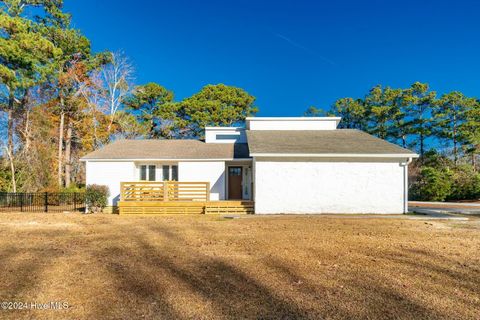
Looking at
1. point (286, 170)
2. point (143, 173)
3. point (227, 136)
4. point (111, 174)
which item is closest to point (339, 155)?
point (286, 170)

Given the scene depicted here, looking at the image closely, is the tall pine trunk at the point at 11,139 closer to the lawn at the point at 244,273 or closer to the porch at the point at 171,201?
the porch at the point at 171,201

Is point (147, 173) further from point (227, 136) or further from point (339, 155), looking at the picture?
point (339, 155)

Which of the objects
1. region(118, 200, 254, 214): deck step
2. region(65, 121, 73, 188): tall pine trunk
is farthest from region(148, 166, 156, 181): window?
region(65, 121, 73, 188): tall pine trunk

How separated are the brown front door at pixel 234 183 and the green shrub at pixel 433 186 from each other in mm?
16364

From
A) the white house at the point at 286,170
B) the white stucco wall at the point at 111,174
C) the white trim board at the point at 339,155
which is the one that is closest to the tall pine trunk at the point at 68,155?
the white house at the point at 286,170

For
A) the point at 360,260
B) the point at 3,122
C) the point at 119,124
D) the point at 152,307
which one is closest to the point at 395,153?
the point at 360,260

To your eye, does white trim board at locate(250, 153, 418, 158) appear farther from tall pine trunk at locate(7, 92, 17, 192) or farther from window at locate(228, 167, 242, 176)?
tall pine trunk at locate(7, 92, 17, 192)

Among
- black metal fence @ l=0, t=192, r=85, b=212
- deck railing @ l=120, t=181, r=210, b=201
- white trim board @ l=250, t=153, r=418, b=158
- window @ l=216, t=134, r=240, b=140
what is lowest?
black metal fence @ l=0, t=192, r=85, b=212

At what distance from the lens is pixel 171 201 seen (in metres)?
14.0

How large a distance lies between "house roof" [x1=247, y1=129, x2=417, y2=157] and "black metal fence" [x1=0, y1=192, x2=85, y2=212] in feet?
37.2

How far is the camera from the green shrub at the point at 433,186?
862 inches

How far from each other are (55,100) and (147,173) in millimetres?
15731

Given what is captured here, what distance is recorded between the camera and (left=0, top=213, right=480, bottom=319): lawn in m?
3.62

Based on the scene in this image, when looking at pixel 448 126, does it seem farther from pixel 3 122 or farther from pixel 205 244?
pixel 3 122
